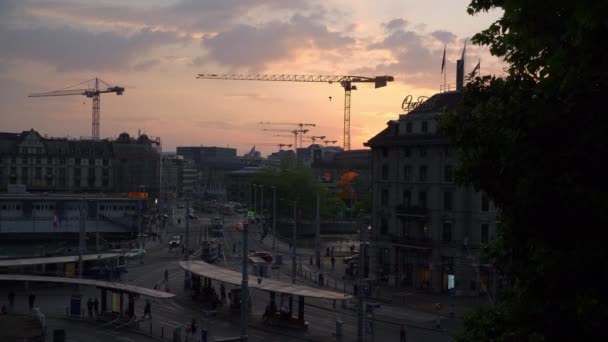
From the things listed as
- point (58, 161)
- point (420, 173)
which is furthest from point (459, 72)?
point (58, 161)

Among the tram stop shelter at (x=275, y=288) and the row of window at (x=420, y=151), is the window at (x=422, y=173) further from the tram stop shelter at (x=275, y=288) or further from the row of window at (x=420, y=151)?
the tram stop shelter at (x=275, y=288)

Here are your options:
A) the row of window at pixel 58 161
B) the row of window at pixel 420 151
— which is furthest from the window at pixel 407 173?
the row of window at pixel 58 161

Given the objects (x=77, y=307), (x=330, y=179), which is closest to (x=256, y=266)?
(x=77, y=307)

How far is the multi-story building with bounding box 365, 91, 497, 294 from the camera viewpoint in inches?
2199

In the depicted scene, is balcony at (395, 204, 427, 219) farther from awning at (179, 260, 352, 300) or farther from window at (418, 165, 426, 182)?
awning at (179, 260, 352, 300)

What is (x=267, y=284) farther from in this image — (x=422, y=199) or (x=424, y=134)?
(x=424, y=134)

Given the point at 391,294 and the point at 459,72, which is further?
the point at 459,72

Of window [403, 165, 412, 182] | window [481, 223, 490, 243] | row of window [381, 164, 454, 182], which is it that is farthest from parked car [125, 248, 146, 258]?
window [481, 223, 490, 243]

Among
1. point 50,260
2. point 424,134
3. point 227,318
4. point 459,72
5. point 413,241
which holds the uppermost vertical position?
point 459,72

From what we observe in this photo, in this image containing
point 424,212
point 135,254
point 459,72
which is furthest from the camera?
point 135,254

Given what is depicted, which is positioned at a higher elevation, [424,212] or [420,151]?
[420,151]

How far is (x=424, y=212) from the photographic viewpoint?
5934cm

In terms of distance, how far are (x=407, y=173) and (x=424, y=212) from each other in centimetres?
435

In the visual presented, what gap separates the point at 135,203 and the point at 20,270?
55.4 metres
